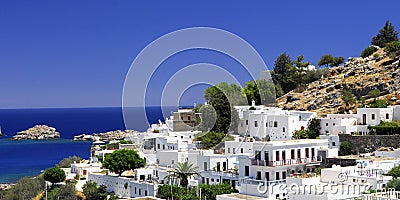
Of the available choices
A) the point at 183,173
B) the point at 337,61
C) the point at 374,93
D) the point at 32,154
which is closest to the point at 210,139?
the point at 183,173

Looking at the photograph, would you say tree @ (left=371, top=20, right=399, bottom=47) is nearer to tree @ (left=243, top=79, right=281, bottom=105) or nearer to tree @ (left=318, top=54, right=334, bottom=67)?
tree @ (left=318, top=54, right=334, bottom=67)

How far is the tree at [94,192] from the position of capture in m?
32.0

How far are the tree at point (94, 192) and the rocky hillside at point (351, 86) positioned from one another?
16.5 meters

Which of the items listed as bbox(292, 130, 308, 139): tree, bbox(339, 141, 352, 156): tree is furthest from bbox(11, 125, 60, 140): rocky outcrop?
bbox(339, 141, 352, 156): tree

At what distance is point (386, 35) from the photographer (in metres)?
52.7

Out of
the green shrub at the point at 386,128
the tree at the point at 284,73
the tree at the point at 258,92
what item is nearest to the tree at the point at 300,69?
the tree at the point at 284,73

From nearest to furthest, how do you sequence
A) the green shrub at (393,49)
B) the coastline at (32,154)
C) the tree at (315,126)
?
the tree at (315,126) < the green shrub at (393,49) < the coastline at (32,154)

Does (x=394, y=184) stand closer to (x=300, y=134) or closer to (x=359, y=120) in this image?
(x=300, y=134)

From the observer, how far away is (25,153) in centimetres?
8050

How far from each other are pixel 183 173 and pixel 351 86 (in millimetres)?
20015

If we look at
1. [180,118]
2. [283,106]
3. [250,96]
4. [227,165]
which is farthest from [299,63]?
[227,165]

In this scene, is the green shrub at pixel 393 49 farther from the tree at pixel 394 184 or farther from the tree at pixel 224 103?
the tree at pixel 394 184

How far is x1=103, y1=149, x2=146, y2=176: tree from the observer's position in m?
32.3

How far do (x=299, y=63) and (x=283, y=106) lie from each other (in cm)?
710
